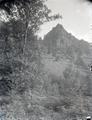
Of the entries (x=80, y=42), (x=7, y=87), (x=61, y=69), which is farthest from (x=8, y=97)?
(x=80, y=42)

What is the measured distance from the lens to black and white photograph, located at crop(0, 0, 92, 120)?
15.1 meters

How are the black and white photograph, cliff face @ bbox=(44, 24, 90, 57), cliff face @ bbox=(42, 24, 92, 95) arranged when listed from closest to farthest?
1. the black and white photograph
2. cliff face @ bbox=(42, 24, 92, 95)
3. cliff face @ bbox=(44, 24, 90, 57)

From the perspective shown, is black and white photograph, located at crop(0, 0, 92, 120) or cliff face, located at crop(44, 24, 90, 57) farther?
cliff face, located at crop(44, 24, 90, 57)

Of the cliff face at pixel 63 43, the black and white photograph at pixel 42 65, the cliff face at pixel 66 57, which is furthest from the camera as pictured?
the cliff face at pixel 63 43

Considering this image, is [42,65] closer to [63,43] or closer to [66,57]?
[66,57]

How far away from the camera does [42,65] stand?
70.8 ft

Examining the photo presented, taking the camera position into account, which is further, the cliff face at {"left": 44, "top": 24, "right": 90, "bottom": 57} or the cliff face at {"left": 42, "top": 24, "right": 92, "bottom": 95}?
the cliff face at {"left": 44, "top": 24, "right": 90, "bottom": 57}

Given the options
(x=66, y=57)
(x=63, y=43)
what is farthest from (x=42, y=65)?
(x=63, y=43)

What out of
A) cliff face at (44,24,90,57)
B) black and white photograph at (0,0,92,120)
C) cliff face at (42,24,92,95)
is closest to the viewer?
black and white photograph at (0,0,92,120)

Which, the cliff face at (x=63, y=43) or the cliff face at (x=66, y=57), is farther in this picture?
the cliff face at (x=63, y=43)

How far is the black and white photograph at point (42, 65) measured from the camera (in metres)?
15.1

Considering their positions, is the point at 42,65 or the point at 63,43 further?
the point at 63,43

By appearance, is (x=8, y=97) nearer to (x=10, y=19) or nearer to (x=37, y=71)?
(x=37, y=71)

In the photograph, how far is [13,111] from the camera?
13008 mm
